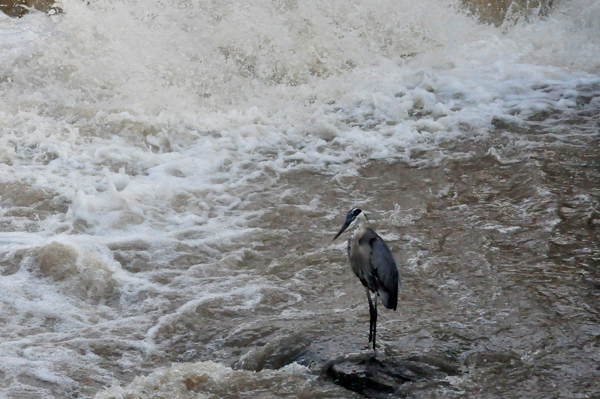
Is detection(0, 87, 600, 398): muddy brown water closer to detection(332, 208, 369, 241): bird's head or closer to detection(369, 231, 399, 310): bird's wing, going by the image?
detection(369, 231, 399, 310): bird's wing

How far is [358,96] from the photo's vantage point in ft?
25.7

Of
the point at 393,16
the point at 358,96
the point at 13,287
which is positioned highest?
the point at 393,16

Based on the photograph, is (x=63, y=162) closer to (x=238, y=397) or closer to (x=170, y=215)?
(x=170, y=215)

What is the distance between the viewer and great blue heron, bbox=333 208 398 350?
11.5ft

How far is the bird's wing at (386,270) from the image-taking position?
11.5 feet

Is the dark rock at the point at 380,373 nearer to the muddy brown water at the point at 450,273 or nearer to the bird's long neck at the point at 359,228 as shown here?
the muddy brown water at the point at 450,273

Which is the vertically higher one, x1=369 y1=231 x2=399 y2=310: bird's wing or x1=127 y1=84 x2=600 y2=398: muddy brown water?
x1=369 y1=231 x2=399 y2=310: bird's wing

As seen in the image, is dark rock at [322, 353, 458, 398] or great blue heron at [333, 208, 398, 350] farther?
great blue heron at [333, 208, 398, 350]

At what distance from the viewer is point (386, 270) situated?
11.5 feet

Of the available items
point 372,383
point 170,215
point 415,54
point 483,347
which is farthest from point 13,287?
Answer: point 415,54

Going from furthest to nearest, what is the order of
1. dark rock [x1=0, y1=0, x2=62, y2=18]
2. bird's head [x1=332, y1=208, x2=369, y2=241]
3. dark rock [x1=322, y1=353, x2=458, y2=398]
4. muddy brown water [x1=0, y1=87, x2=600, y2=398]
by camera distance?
dark rock [x1=0, y1=0, x2=62, y2=18] < bird's head [x1=332, y1=208, x2=369, y2=241] < muddy brown water [x1=0, y1=87, x2=600, y2=398] < dark rock [x1=322, y1=353, x2=458, y2=398]

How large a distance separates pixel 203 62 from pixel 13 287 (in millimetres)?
4699

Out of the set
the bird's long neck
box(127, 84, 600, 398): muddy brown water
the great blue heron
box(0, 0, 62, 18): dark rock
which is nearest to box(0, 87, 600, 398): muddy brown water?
box(127, 84, 600, 398): muddy brown water

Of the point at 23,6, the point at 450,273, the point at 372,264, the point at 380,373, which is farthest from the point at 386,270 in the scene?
the point at 23,6
